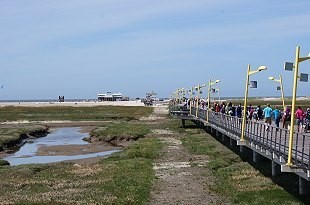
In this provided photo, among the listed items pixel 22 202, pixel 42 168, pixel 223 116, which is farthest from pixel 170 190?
pixel 223 116

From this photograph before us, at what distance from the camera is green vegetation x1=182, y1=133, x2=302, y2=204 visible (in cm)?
2223

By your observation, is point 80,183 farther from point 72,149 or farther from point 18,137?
point 18,137

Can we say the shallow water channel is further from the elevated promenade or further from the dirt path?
the elevated promenade

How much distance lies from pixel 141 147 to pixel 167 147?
2312 mm

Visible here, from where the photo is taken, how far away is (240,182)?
26453 millimetres

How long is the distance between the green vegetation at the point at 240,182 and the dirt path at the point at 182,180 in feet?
2.09

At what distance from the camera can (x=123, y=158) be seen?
125 ft

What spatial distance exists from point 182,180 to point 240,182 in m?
3.37

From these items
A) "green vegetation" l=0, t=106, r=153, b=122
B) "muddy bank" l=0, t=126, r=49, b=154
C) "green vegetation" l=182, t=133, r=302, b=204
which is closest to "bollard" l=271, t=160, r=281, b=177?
"green vegetation" l=182, t=133, r=302, b=204

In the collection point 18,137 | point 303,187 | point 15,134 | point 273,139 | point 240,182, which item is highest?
point 273,139

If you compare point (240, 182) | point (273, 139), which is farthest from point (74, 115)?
point (273, 139)

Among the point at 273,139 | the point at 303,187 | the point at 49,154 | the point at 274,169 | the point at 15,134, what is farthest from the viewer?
the point at 15,134

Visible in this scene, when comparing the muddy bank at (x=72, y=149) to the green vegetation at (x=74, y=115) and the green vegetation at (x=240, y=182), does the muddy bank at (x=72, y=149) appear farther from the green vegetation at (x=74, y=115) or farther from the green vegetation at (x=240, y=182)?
the green vegetation at (x=74, y=115)

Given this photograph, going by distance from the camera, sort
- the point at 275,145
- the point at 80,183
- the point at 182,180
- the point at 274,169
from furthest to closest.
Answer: the point at 182,180
the point at 80,183
the point at 274,169
the point at 275,145
